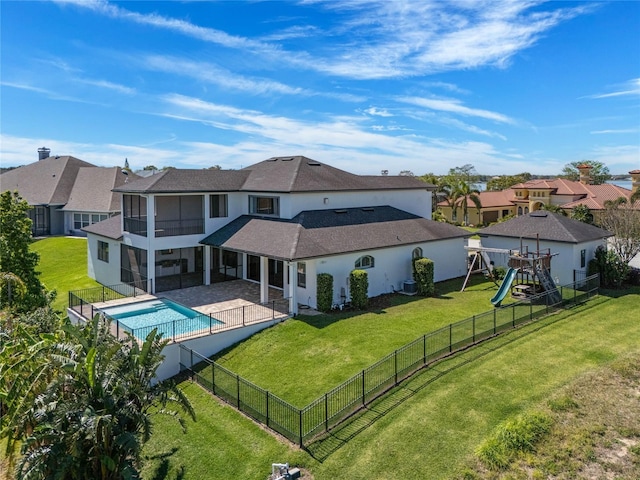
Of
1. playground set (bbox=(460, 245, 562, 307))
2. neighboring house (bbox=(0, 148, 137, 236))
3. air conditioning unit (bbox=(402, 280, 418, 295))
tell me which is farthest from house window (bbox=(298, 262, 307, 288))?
neighboring house (bbox=(0, 148, 137, 236))

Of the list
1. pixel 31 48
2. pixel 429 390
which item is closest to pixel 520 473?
pixel 429 390

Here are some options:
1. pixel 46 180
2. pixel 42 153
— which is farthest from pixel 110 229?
pixel 42 153

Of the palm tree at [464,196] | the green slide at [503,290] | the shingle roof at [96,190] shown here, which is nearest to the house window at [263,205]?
the green slide at [503,290]

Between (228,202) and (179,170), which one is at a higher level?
(179,170)

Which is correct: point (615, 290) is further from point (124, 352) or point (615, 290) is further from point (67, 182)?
point (67, 182)

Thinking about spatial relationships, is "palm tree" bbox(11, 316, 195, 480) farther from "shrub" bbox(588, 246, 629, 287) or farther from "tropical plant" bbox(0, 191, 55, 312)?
"shrub" bbox(588, 246, 629, 287)

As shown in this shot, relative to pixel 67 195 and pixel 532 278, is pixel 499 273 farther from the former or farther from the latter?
pixel 67 195

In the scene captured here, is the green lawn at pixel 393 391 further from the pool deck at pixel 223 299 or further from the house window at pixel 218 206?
the house window at pixel 218 206

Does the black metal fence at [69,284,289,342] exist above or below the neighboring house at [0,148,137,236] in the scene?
below
